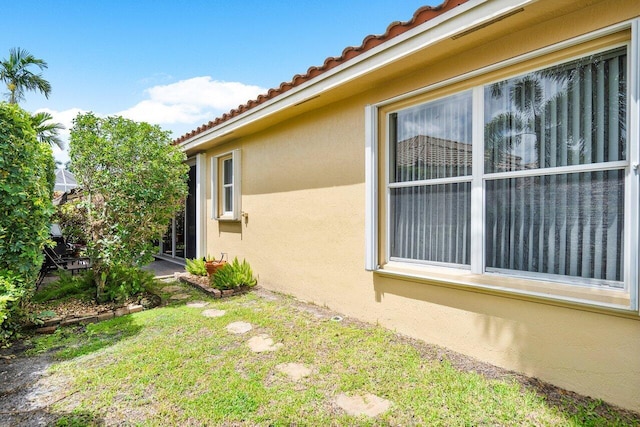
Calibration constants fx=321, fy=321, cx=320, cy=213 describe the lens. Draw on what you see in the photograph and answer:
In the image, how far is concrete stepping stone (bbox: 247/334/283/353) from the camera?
3.84 metres

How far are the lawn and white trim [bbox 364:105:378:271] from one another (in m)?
1.01

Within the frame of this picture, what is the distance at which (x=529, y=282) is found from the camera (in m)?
3.19

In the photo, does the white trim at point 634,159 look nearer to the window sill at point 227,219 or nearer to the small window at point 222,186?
the window sill at point 227,219

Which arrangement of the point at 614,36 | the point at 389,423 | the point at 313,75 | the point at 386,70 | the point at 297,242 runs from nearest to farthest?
the point at 389,423 → the point at 614,36 → the point at 386,70 → the point at 313,75 → the point at 297,242

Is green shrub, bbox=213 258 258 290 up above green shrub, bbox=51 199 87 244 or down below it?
below

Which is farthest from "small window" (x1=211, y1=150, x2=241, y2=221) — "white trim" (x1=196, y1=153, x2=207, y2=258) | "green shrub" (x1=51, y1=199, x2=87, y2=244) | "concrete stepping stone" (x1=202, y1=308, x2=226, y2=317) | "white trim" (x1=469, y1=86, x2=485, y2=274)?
"white trim" (x1=469, y1=86, x2=485, y2=274)

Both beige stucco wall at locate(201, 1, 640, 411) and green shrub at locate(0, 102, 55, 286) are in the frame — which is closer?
beige stucco wall at locate(201, 1, 640, 411)

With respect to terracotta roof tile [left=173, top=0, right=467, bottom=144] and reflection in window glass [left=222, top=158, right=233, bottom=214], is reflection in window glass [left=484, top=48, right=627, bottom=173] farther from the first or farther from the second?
reflection in window glass [left=222, top=158, right=233, bottom=214]

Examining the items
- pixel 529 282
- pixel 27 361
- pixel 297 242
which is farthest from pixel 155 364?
pixel 529 282

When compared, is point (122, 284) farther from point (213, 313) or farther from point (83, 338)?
point (213, 313)

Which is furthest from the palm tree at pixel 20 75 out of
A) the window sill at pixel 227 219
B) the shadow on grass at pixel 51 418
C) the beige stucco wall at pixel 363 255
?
the shadow on grass at pixel 51 418

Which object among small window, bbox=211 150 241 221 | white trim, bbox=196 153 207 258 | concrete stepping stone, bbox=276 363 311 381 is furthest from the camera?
white trim, bbox=196 153 207 258

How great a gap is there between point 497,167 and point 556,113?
Answer: 0.70 meters

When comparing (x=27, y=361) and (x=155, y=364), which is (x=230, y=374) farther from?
(x=27, y=361)
